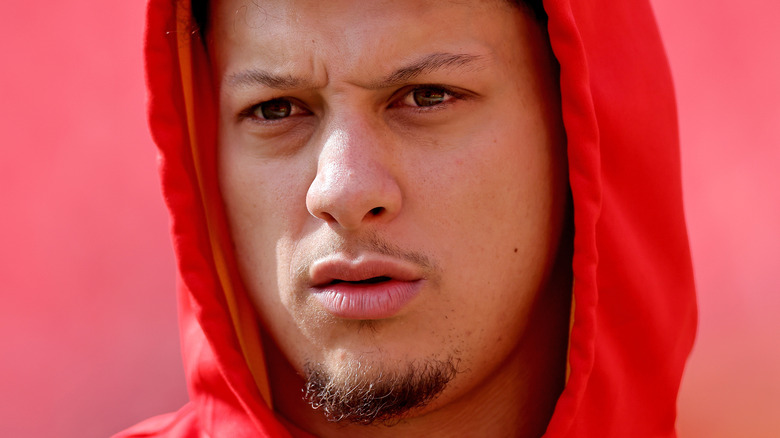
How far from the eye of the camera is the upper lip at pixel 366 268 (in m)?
1.40

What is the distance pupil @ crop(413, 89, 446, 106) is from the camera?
4.89 feet

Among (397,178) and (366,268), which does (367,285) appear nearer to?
(366,268)

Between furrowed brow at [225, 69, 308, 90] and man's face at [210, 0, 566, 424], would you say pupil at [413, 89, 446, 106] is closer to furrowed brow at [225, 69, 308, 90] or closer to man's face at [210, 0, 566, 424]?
man's face at [210, 0, 566, 424]

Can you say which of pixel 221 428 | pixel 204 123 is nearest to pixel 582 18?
pixel 204 123

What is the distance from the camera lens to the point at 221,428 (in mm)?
1692

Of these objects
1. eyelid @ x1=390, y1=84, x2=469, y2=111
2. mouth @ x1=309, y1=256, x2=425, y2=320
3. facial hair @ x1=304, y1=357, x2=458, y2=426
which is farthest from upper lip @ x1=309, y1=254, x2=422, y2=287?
eyelid @ x1=390, y1=84, x2=469, y2=111

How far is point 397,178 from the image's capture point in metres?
1.44

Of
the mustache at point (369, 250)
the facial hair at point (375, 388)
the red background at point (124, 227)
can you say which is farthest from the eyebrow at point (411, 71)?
the red background at point (124, 227)

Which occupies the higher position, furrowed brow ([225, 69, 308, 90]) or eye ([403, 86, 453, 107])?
furrowed brow ([225, 69, 308, 90])

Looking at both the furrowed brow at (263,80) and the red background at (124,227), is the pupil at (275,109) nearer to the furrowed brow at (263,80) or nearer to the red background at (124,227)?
the furrowed brow at (263,80)

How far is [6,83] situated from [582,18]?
1.57m

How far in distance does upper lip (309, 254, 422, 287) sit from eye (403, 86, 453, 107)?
30cm

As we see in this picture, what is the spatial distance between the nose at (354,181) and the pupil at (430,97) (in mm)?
Result: 107

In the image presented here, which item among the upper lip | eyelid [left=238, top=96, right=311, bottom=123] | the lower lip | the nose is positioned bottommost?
the lower lip
